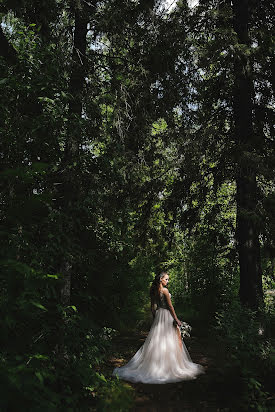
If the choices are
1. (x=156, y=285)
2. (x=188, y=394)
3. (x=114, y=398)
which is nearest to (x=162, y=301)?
(x=156, y=285)

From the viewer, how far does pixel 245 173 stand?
30.8 feet

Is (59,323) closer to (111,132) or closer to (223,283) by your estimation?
(111,132)

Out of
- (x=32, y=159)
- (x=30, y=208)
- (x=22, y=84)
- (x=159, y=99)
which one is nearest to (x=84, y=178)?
(x=32, y=159)

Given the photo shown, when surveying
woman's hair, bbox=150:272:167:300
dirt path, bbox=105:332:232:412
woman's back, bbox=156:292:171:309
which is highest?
woman's hair, bbox=150:272:167:300

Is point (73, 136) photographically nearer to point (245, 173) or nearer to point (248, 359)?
point (248, 359)

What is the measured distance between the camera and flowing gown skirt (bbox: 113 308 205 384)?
24.2ft

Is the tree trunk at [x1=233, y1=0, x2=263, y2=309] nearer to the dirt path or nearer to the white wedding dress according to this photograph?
the dirt path

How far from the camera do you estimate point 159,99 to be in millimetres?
9320

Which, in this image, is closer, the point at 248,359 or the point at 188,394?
the point at 248,359

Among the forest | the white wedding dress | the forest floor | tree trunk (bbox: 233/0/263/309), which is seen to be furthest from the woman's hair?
tree trunk (bbox: 233/0/263/309)

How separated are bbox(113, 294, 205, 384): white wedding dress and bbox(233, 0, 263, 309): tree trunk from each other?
2414mm

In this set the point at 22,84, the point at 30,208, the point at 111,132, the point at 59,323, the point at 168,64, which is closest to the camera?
the point at 30,208

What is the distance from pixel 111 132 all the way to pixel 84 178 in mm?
1740

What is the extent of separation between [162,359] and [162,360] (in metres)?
0.02
